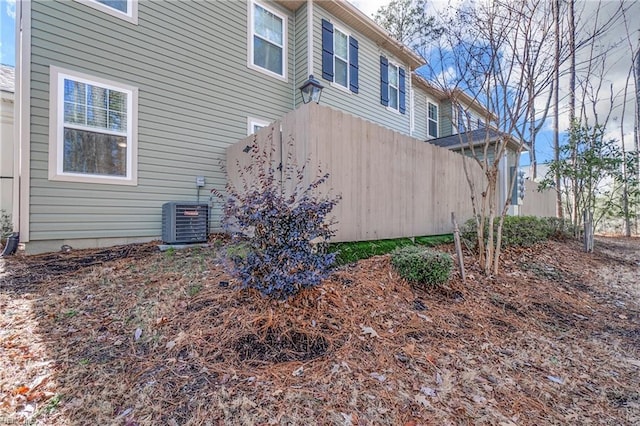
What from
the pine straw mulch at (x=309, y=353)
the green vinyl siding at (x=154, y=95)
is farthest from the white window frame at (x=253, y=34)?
the pine straw mulch at (x=309, y=353)

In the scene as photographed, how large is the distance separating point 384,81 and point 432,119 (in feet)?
12.7

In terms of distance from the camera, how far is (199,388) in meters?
1.77

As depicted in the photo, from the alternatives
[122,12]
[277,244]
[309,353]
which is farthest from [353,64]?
[309,353]

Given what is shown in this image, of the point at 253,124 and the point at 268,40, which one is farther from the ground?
the point at 268,40

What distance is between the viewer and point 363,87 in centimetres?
879

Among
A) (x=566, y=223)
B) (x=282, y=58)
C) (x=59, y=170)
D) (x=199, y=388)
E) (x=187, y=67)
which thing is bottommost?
(x=199, y=388)

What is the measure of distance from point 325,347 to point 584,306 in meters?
3.31

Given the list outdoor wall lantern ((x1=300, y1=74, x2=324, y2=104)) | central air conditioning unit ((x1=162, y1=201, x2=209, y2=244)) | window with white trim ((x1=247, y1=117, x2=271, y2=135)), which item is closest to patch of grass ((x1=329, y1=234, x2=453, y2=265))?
central air conditioning unit ((x1=162, y1=201, x2=209, y2=244))

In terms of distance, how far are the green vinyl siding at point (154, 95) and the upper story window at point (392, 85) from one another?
3.70 metres

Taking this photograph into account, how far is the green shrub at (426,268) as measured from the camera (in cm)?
329

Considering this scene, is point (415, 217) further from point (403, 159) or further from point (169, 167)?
point (169, 167)

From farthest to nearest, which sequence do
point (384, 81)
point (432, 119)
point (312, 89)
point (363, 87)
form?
point (432, 119) → point (384, 81) → point (363, 87) → point (312, 89)

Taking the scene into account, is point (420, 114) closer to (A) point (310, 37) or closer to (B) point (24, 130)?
(A) point (310, 37)

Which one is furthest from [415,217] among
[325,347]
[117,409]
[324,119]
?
[117,409]
